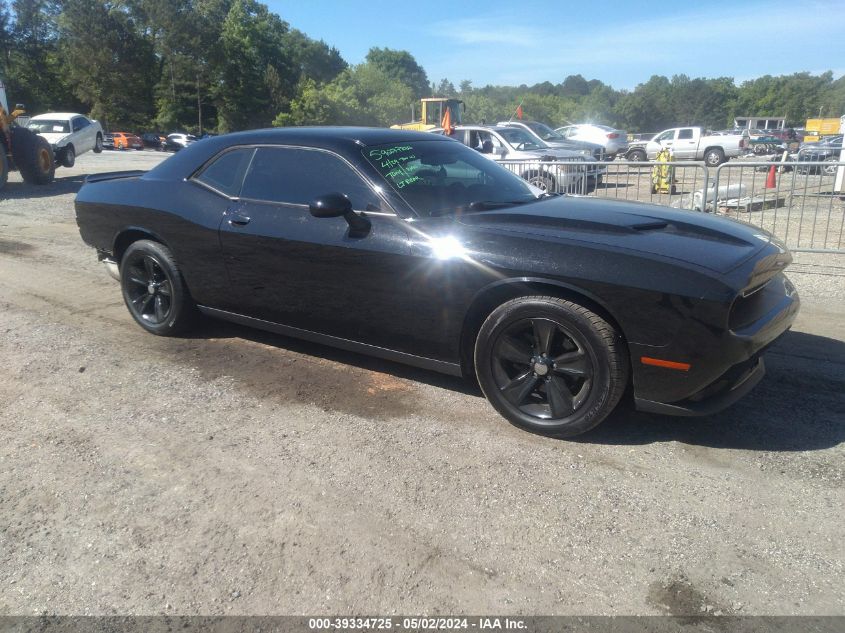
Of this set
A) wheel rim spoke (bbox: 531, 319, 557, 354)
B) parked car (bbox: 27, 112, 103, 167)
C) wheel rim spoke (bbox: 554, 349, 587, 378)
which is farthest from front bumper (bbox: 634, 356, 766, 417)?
parked car (bbox: 27, 112, 103, 167)

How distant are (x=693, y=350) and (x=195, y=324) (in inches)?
143

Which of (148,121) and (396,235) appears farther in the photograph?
(148,121)

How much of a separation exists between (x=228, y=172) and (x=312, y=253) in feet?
3.56

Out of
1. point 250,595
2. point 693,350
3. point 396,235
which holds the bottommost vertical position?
point 250,595

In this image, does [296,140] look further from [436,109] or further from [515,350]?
[436,109]

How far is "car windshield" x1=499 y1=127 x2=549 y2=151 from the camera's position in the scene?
16328mm

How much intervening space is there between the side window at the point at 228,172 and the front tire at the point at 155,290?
64 centimetres

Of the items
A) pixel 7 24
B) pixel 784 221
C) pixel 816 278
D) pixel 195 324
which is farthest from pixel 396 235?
pixel 7 24

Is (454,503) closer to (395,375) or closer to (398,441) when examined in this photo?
(398,441)

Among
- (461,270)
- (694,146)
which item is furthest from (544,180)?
(694,146)

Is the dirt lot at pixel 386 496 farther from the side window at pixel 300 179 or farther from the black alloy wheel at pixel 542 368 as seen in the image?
the side window at pixel 300 179

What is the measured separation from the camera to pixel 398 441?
3.47 m

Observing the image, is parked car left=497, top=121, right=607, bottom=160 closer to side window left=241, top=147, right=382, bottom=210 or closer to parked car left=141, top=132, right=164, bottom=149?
side window left=241, top=147, right=382, bottom=210

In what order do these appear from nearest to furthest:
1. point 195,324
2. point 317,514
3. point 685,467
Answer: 1. point 317,514
2. point 685,467
3. point 195,324
